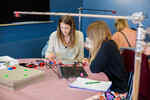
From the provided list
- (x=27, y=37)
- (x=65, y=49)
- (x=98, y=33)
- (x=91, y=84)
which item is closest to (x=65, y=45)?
(x=65, y=49)

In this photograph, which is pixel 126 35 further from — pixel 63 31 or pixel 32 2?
pixel 32 2

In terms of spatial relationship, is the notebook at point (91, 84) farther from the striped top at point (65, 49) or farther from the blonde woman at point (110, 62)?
the striped top at point (65, 49)

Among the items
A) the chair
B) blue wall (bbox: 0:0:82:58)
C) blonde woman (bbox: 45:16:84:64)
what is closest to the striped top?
blonde woman (bbox: 45:16:84:64)

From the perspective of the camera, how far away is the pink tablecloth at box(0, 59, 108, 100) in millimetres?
1289

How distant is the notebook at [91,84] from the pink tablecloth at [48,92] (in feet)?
0.12

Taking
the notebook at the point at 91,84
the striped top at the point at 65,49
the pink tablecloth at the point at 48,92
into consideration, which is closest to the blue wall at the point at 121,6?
the striped top at the point at 65,49

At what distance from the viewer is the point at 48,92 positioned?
4.46ft

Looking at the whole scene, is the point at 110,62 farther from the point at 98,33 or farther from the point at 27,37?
the point at 27,37

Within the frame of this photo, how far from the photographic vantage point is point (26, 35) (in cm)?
357

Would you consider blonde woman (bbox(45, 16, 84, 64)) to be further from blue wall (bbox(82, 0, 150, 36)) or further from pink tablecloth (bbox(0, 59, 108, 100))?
blue wall (bbox(82, 0, 150, 36))

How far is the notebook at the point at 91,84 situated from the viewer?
1.40m

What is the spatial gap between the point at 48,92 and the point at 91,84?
1.03 ft

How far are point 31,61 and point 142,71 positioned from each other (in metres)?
1.09

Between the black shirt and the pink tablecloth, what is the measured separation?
0.94 feet
